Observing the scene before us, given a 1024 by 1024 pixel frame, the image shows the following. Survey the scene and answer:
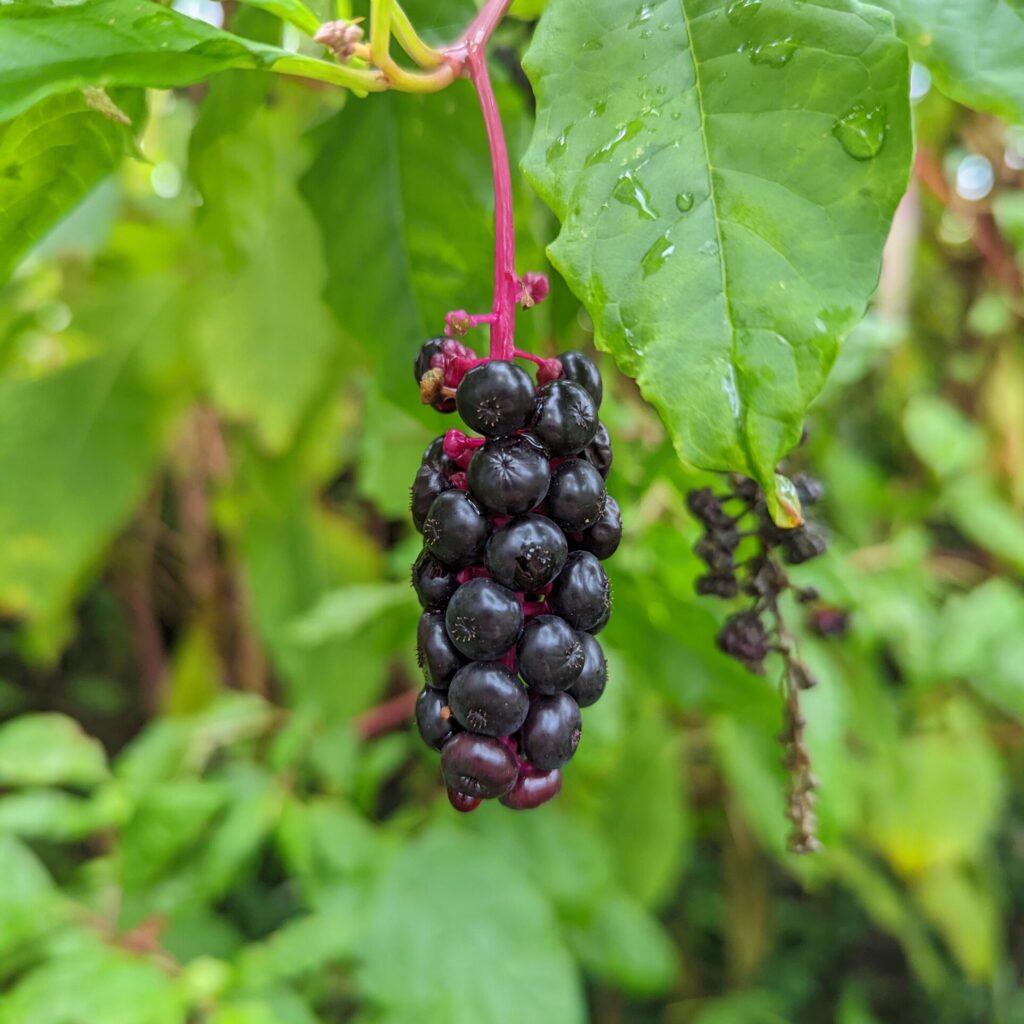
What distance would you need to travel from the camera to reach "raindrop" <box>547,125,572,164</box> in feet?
1.77

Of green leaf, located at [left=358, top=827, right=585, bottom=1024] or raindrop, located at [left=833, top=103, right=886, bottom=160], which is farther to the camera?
green leaf, located at [left=358, top=827, right=585, bottom=1024]

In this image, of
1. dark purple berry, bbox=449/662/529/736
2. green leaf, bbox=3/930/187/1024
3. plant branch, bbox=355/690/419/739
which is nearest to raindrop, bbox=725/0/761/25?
dark purple berry, bbox=449/662/529/736

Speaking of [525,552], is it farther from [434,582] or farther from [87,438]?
[87,438]

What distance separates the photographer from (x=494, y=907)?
62.1 inches

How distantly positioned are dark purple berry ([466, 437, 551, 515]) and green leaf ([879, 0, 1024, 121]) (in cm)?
39

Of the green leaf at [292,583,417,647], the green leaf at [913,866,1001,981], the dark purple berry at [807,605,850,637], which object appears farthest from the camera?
the green leaf at [913,866,1001,981]

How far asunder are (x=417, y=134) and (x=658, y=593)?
0.54m

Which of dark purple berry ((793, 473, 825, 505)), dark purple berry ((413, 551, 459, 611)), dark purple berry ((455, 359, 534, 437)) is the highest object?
dark purple berry ((455, 359, 534, 437))

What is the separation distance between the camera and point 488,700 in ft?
1.68

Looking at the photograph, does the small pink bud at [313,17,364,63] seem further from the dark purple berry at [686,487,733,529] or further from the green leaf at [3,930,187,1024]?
the green leaf at [3,930,187,1024]

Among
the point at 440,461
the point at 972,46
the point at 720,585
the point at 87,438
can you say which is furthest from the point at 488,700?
the point at 87,438

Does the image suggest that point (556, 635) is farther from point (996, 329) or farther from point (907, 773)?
point (996, 329)

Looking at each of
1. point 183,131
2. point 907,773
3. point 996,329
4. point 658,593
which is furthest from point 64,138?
point 996,329

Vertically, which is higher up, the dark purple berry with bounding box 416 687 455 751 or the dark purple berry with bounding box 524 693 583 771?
the dark purple berry with bounding box 524 693 583 771
